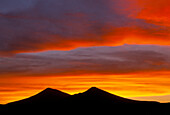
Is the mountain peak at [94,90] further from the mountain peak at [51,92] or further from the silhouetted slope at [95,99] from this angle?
the mountain peak at [51,92]

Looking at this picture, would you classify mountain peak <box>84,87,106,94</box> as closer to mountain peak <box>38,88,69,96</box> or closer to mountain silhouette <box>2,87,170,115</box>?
mountain silhouette <box>2,87,170,115</box>

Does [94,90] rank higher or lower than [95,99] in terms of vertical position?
higher

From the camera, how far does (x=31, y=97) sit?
450ft

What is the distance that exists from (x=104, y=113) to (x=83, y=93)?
25.8 metres

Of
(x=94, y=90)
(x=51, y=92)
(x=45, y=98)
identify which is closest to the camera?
(x=94, y=90)

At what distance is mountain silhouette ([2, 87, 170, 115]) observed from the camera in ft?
338

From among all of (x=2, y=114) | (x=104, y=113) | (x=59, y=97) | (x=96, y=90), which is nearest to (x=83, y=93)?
(x=96, y=90)

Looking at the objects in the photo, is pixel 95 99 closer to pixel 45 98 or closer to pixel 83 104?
pixel 83 104

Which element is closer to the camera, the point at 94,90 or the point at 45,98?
the point at 94,90

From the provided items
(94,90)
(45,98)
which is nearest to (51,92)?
(45,98)

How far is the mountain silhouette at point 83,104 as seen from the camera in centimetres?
10311

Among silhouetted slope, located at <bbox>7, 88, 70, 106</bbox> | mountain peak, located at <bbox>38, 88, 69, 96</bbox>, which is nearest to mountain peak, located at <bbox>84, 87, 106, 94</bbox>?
silhouetted slope, located at <bbox>7, 88, 70, 106</bbox>

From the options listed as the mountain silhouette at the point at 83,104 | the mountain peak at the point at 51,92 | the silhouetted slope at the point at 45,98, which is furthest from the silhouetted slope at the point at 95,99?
the mountain peak at the point at 51,92

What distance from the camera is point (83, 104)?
115 metres
